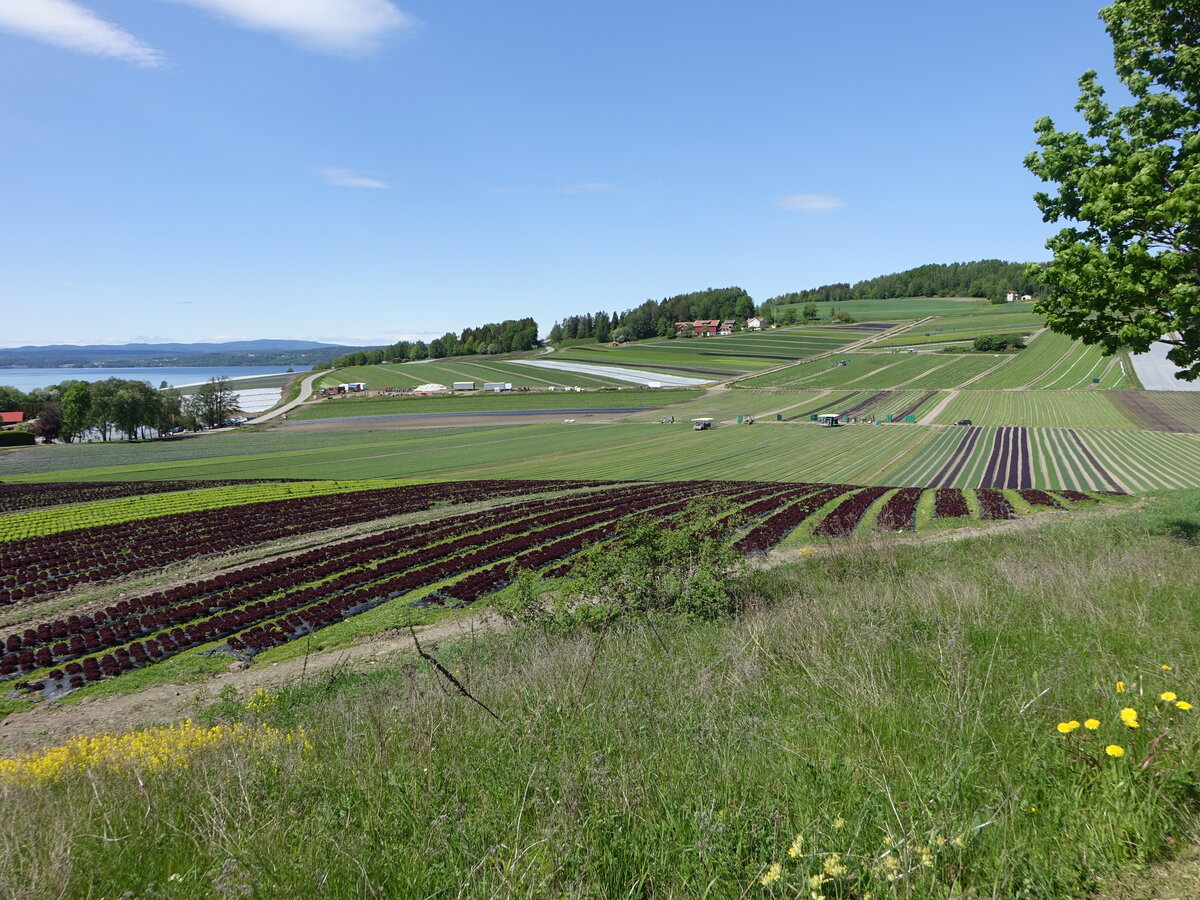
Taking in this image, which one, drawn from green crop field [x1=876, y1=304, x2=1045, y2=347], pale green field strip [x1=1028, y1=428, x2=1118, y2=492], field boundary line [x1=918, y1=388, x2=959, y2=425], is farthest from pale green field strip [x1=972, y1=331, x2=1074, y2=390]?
pale green field strip [x1=1028, y1=428, x2=1118, y2=492]

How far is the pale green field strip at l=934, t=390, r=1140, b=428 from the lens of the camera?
236ft

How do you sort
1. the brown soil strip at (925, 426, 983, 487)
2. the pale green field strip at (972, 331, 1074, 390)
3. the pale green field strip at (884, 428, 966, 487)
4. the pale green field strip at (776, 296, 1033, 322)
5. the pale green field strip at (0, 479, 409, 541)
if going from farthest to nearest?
the pale green field strip at (776, 296, 1033, 322) < the pale green field strip at (972, 331, 1074, 390) < the pale green field strip at (884, 428, 966, 487) < the brown soil strip at (925, 426, 983, 487) < the pale green field strip at (0, 479, 409, 541)

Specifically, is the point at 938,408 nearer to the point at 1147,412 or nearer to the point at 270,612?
the point at 1147,412

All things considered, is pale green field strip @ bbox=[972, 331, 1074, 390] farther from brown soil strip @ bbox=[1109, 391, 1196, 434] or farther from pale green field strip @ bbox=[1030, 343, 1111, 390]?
brown soil strip @ bbox=[1109, 391, 1196, 434]

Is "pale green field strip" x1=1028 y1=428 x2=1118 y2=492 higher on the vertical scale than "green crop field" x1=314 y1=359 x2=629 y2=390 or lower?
lower

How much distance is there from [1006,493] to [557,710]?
40.4 metres

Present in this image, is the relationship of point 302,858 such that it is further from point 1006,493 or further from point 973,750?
point 1006,493

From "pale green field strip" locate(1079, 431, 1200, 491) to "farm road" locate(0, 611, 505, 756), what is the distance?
4474cm

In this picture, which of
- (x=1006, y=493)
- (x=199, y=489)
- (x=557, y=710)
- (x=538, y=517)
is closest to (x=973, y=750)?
(x=557, y=710)

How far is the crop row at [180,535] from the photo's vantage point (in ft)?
86.2

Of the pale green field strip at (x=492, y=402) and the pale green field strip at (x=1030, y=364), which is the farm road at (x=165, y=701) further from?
the pale green field strip at (x=1030, y=364)

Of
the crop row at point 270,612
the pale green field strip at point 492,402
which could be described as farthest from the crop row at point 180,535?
the pale green field strip at point 492,402

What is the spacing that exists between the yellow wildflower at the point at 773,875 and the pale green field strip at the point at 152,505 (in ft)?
142

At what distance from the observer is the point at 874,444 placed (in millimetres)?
66062
